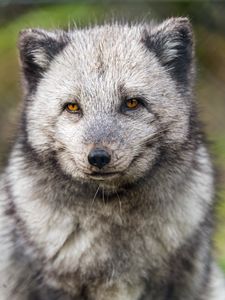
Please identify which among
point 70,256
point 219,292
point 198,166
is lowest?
point 219,292

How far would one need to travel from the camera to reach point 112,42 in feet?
18.3

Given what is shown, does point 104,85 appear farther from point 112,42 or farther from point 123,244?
point 123,244

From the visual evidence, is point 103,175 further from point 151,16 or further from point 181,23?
point 151,16

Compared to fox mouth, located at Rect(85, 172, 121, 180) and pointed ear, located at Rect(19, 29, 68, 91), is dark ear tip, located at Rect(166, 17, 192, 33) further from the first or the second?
fox mouth, located at Rect(85, 172, 121, 180)

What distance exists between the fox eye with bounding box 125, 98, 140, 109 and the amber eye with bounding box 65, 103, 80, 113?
0.30 metres

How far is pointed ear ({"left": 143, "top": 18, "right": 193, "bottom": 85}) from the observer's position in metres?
5.65

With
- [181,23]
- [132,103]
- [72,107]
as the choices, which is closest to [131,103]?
[132,103]

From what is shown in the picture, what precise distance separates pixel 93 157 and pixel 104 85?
1.66 ft

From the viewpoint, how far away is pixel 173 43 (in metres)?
5.66

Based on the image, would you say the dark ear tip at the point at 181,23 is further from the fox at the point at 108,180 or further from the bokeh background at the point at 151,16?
the bokeh background at the point at 151,16

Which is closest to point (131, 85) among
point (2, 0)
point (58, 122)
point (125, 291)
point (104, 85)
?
point (104, 85)

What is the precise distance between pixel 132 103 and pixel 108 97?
0.56 ft

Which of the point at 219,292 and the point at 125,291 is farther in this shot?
the point at 219,292

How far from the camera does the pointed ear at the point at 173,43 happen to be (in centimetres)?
565
